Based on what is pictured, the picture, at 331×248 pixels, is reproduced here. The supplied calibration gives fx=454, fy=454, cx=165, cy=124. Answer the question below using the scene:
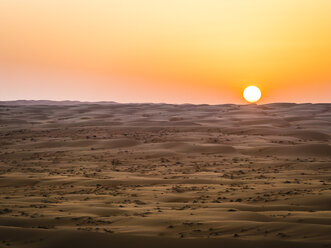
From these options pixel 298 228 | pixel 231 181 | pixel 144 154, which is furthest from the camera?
pixel 144 154

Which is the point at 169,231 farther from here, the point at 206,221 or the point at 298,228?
the point at 298,228

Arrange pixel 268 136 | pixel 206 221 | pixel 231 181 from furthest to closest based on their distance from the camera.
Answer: pixel 268 136 → pixel 231 181 → pixel 206 221

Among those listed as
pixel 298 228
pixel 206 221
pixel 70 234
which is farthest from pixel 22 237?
pixel 298 228

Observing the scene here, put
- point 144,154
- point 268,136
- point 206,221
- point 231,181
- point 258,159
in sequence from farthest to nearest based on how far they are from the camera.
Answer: point 268,136 → point 144,154 → point 258,159 → point 231,181 → point 206,221

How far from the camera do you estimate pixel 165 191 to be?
10.3 m

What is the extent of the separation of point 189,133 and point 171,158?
867 centimetres

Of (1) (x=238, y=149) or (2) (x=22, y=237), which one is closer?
(2) (x=22, y=237)

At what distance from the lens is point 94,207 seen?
27.1ft

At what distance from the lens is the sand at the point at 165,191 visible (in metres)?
6.21

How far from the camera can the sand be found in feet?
20.4

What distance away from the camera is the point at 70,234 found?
6281 millimetres

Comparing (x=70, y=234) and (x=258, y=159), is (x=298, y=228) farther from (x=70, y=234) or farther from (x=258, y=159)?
(x=258, y=159)

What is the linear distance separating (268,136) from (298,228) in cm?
1866

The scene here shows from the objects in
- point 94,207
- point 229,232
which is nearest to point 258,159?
point 94,207
